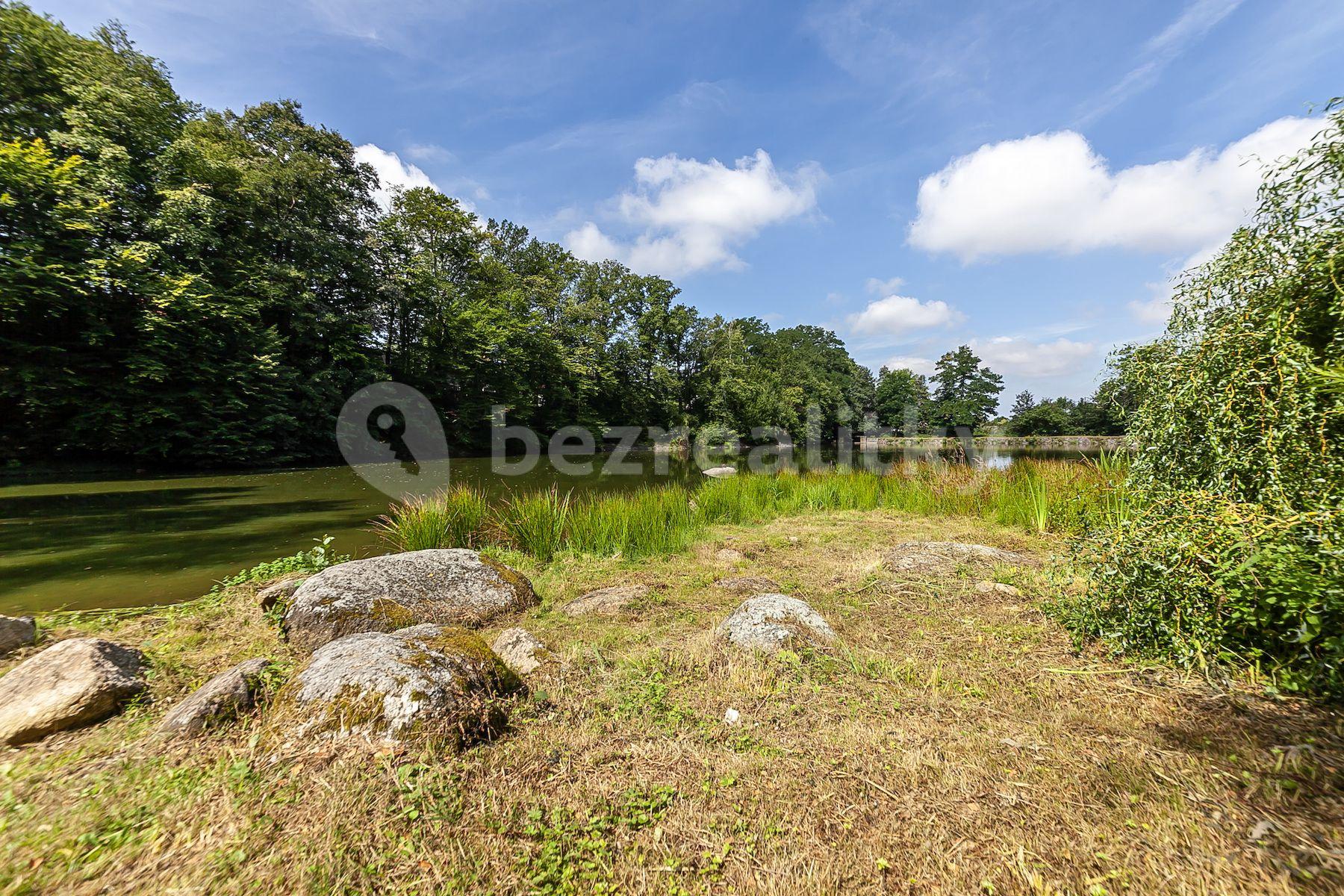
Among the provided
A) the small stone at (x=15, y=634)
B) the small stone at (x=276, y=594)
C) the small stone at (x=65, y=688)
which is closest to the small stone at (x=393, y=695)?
the small stone at (x=65, y=688)

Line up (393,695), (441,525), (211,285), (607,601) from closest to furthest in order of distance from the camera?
(393,695) → (607,601) → (441,525) → (211,285)

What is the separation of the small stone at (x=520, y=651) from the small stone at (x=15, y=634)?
3.63 meters

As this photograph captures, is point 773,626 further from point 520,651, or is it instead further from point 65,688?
point 65,688

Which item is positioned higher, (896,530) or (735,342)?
(735,342)

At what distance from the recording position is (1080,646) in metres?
3.78

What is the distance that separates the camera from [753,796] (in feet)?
7.97

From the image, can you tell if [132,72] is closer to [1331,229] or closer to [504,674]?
[504,674]

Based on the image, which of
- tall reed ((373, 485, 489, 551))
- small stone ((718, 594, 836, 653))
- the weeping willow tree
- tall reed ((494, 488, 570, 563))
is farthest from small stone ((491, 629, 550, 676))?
the weeping willow tree

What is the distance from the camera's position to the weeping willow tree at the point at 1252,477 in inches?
103

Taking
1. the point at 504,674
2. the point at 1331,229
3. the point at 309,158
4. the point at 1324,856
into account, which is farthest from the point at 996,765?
the point at 309,158

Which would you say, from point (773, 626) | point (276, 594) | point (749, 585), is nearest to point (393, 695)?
point (773, 626)

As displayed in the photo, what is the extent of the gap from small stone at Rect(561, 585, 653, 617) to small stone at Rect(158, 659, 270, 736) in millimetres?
2902

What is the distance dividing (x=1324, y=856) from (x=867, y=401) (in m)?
82.1

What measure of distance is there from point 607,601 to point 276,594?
3.45 meters
